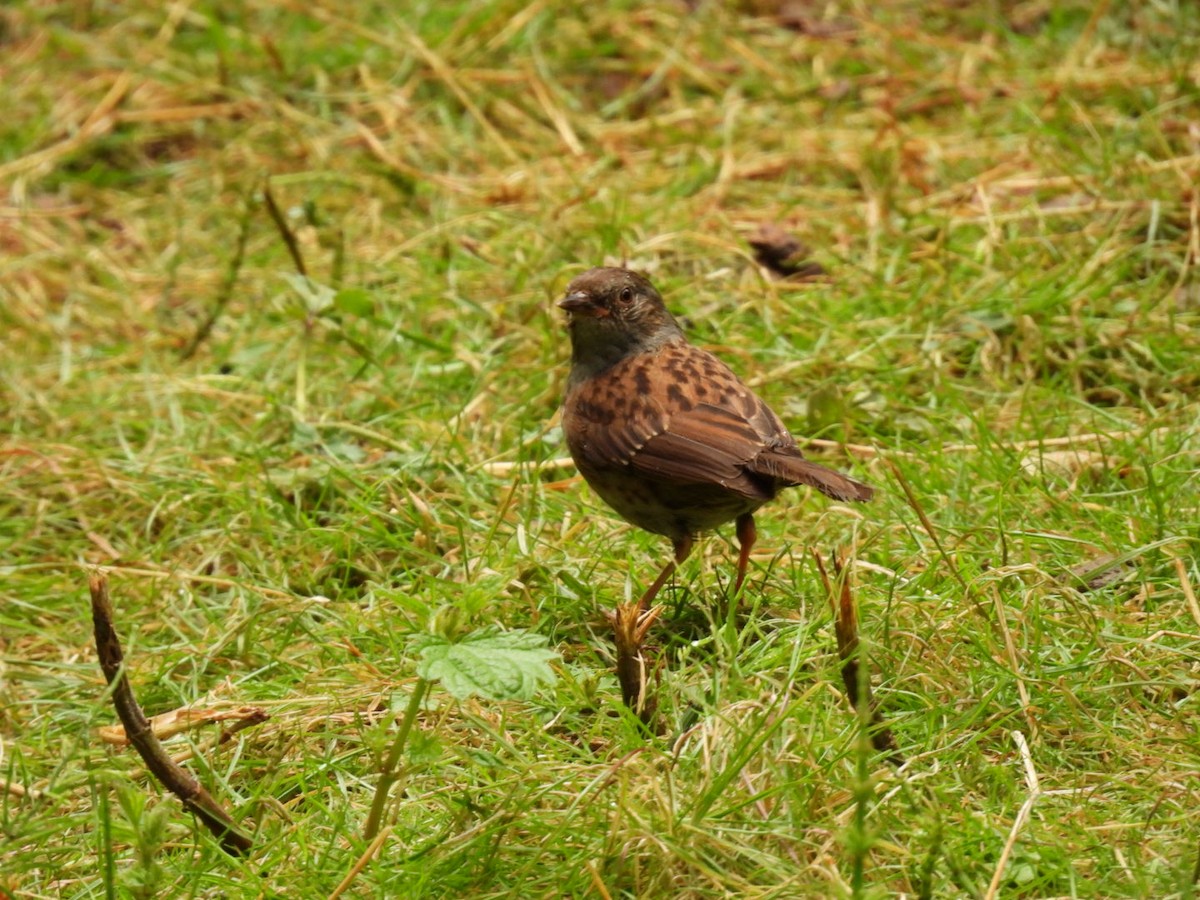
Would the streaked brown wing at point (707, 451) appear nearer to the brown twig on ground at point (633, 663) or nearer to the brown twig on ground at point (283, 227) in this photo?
the brown twig on ground at point (633, 663)

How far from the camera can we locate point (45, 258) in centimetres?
673

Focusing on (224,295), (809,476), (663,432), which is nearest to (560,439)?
(663,432)

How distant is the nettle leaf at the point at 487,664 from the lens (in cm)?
283

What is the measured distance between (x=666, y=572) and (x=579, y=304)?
94 centimetres

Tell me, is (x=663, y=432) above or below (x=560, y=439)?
above

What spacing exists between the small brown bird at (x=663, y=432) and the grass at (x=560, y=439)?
17cm

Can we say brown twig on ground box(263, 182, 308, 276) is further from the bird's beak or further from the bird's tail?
the bird's tail

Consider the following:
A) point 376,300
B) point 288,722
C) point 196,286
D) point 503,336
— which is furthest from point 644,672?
point 196,286

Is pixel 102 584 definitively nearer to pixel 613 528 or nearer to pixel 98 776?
pixel 98 776

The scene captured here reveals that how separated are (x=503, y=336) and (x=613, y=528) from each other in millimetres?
1346

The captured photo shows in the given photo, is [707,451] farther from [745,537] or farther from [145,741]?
[145,741]

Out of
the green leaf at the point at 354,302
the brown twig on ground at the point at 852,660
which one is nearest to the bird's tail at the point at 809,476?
the brown twig on ground at the point at 852,660

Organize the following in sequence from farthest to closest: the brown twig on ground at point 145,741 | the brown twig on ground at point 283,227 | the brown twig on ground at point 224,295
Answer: the brown twig on ground at point 224,295, the brown twig on ground at point 283,227, the brown twig on ground at point 145,741

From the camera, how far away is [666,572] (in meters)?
3.94
